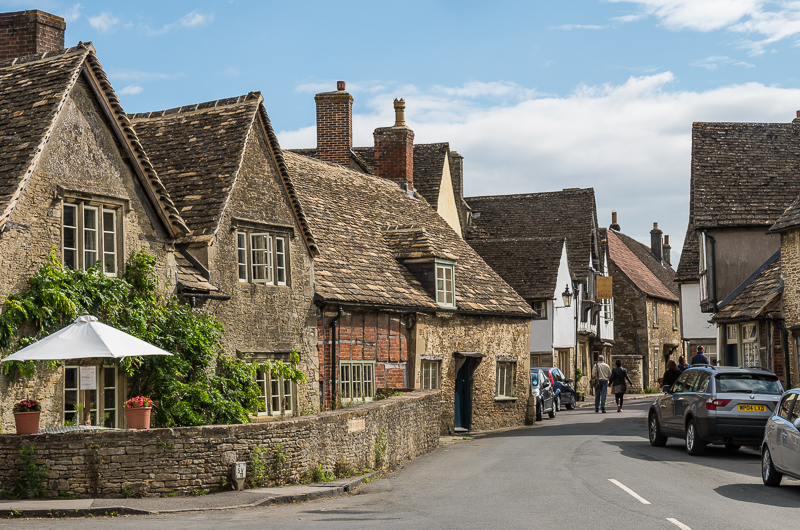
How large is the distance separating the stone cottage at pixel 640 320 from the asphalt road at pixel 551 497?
3657cm

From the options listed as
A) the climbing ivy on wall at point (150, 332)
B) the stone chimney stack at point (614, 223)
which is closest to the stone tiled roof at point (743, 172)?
the climbing ivy on wall at point (150, 332)

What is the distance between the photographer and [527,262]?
4303 cm

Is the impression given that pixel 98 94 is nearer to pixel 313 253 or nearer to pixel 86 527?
pixel 313 253

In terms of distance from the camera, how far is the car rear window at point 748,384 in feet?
58.1

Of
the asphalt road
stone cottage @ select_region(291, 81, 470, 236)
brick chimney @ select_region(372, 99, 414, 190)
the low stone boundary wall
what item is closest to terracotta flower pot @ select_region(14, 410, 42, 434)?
the low stone boundary wall

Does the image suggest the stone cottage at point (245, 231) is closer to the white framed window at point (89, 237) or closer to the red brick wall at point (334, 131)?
the white framed window at point (89, 237)

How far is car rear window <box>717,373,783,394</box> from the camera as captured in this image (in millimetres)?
17703

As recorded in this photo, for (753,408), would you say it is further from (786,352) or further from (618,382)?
(618,382)

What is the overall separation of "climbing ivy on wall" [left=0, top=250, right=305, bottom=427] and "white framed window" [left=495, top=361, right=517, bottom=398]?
1332 cm

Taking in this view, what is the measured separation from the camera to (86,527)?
10.2 m

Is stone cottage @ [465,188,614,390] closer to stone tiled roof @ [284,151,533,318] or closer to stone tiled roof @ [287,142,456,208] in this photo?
stone tiled roof @ [287,142,456,208]

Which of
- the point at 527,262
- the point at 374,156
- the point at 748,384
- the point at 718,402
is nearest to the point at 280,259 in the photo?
the point at 718,402

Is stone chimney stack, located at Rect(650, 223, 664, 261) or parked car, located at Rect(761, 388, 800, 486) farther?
stone chimney stack, located at Rect(650, 223, 664, 261)

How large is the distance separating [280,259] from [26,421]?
834 cm
